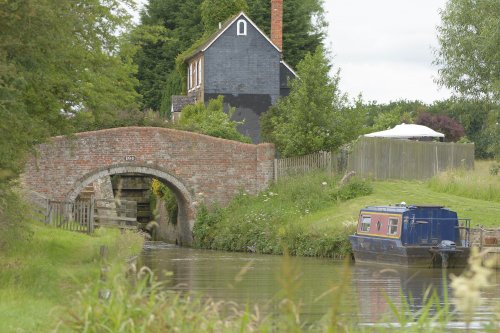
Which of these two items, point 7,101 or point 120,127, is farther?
point 120,127

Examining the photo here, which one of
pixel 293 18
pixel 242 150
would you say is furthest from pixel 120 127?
pixel 293 18

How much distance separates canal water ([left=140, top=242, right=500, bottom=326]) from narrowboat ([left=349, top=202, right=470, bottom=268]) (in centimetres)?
56

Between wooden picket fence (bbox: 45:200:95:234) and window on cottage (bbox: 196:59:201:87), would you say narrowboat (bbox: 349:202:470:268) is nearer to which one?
wooden picket fence (bbox: 45:200:95:234)

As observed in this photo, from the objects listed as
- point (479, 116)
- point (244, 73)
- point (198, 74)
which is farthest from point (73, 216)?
point (479, 116)

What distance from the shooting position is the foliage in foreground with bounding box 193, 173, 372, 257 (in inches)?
1258

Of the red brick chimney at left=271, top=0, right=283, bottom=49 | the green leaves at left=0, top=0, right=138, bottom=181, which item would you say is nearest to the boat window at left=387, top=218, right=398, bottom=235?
the green leaves at left=0, top=0, right=138, bottom=181

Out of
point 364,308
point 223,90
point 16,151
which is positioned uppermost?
point 223,90

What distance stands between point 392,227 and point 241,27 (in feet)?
75.4

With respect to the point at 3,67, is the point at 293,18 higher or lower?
higher

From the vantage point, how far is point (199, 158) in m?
38.9

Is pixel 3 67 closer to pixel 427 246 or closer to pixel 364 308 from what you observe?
pixel 364 308

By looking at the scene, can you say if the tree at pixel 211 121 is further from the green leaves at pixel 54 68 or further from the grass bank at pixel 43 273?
the green leaves at pixel 54 68

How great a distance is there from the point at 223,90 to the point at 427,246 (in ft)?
78.9

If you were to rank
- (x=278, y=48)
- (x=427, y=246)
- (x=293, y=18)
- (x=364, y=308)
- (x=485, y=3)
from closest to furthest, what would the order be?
1. (x=364, y=308)
2. (x=427, y=246)
3. (x=485, y=3)
4. (x=278, y=48)
5. (x=293, y=18)
